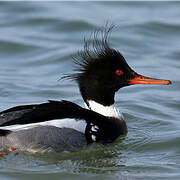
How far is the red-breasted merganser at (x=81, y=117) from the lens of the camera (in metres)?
6.03

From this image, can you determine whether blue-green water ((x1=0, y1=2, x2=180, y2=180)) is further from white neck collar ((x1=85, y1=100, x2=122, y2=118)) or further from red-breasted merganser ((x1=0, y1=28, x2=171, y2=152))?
white neck collar ((x1=85, y1=100, x2=122, y2=118))

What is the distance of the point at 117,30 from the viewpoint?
12789 mm

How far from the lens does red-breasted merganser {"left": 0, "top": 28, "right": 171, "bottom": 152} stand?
6027mm

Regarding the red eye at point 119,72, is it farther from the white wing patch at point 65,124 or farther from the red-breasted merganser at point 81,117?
the white wing patch at point 65,124

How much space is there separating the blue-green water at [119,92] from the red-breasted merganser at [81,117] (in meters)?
0.15

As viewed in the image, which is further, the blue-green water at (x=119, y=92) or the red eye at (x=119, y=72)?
the red eye at (x=119, y=72)

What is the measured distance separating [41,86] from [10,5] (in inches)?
215

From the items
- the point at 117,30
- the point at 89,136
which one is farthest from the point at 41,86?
the point at 117,30

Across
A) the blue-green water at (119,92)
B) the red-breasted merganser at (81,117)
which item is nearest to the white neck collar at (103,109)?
the red-breasted merganser at (81,117)

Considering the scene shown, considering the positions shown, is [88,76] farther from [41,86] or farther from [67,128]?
[41,86]

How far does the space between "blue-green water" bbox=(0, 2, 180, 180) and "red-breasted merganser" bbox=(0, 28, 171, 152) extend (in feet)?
0.50

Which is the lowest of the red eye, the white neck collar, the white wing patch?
the white wing patch

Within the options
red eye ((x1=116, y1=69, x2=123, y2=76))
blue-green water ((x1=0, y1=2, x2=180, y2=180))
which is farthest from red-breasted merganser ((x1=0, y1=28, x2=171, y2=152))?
blue-green water ((x1=0, y1=2, x2=180, y2=180))

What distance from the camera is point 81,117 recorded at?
631 centimetres
